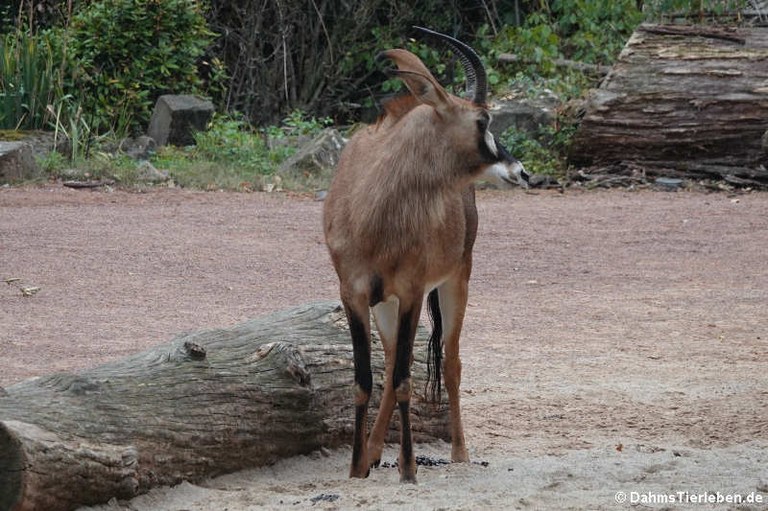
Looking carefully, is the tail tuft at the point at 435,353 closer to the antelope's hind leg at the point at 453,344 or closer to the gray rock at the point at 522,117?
the antelope's hind leg at the point at 453,344

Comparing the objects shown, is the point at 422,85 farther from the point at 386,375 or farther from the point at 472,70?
the point at 386,375

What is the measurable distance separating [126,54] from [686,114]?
24.3 feet

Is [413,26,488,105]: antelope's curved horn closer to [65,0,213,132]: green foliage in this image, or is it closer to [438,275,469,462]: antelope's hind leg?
[438,275,469,462]: antelope's hind leg

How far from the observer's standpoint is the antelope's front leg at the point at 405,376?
518 centimetres

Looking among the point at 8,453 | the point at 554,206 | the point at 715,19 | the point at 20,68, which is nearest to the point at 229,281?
the point at 554,206

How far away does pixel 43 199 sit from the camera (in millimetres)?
12766

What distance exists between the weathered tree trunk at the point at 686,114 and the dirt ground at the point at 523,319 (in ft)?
2.69

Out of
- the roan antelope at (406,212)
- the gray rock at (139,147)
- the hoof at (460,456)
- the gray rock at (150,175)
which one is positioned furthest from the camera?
the gray rock at (139,147)

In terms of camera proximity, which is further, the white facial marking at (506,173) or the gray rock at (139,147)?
the gray rock at (139,147)

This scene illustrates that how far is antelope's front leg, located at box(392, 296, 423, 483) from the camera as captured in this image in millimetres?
5180

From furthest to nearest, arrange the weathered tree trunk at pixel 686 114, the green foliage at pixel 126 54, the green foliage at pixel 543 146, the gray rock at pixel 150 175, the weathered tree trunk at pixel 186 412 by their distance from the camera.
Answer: the green foliage at pixel 126 54, the green foliage at pixel 543 146, the weathered tree trunk at pixel 686 114, the gray rock at pixel 150 175, the weathered tree trunk at pixel 186 412

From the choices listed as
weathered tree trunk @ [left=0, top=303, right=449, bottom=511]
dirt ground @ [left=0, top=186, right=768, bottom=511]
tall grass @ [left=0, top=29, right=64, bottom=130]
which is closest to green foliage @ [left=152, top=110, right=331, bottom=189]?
dirt ground @ [left=0, top=186, right=768, bottom=511]

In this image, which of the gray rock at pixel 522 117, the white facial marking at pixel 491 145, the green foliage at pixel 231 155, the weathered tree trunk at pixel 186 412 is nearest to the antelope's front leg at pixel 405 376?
the weathered tree trunk at pixel 186 412

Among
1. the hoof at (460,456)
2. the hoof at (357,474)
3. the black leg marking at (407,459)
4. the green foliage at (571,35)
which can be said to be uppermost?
the green foliage at (571,35)
